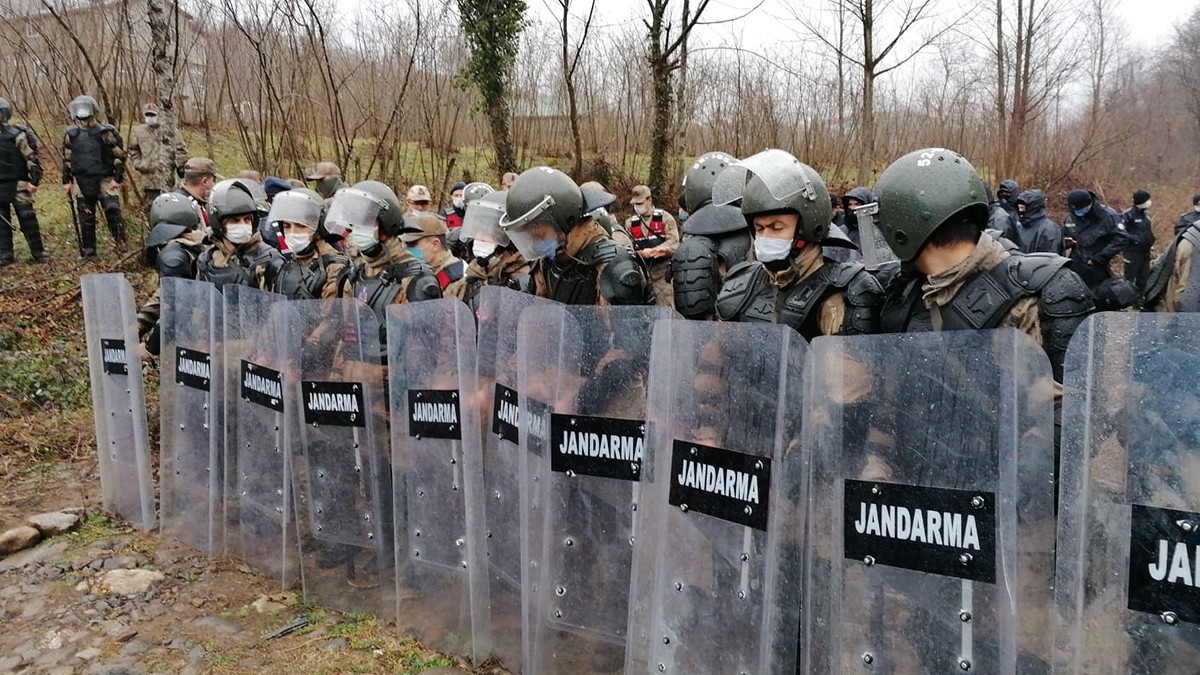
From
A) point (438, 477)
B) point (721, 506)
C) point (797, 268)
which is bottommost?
point (438, 477)

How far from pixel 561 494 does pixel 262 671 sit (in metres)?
1.49

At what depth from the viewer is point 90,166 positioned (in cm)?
964

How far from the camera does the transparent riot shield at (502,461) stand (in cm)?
298

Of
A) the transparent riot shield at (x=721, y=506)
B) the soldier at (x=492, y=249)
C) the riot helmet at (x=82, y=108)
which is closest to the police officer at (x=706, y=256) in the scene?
the soldier at (x=492, y=249)

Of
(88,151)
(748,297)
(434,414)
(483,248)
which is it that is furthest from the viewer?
(88,151)

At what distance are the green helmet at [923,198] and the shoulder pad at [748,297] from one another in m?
0.55

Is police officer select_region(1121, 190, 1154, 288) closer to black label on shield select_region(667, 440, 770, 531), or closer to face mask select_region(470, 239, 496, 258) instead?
face mask select_region(470, 239, 496, 258)

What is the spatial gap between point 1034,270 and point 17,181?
10663 millimetres

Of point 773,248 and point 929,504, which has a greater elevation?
point 773,248

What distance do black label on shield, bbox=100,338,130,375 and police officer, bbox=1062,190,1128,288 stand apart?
8332 millimetres

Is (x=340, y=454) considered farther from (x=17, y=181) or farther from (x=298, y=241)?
(x=17, y=181)

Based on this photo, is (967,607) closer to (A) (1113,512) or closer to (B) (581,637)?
(A) (1113,512)

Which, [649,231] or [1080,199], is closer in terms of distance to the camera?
[649,231]

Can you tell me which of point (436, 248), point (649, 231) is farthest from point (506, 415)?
point (649, 231)
